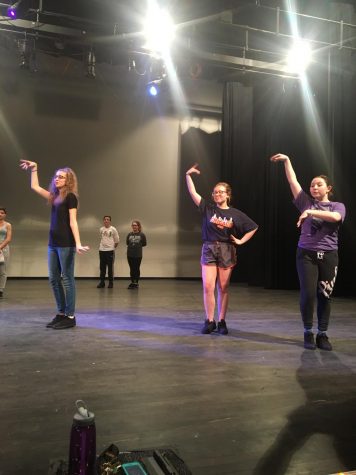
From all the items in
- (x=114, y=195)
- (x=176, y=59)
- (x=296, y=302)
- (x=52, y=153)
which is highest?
(x=176, y=59)

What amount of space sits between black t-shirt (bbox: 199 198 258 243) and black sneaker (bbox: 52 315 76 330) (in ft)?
4.73

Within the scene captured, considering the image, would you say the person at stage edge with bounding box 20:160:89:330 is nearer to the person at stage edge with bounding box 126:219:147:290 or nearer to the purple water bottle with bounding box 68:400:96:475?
the purple water bottle with bounding box 68:400:96:475

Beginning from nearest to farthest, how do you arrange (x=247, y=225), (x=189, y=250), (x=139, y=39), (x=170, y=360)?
(x=170, y=360), (x=247, y=225), (x=139, y=39), (x=189, y=250)

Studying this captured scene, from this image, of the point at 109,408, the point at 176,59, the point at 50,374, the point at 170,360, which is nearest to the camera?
the point at 109,408

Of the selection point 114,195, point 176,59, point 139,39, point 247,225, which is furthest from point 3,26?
point 247,225

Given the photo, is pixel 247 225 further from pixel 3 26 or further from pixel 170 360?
pixel 3 26

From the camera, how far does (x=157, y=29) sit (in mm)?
6734

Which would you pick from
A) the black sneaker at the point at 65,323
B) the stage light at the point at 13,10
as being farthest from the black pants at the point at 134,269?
the stage light at the point at 13,10

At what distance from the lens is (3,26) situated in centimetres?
648

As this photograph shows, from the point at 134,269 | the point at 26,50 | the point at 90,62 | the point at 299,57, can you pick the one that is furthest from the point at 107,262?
the point at 299,57

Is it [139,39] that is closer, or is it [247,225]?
[247,225]

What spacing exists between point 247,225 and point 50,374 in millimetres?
2128

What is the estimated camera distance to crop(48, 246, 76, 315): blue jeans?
3816 millimetres

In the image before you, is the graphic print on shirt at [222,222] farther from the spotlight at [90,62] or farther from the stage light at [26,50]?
the stage light at [26,50]
